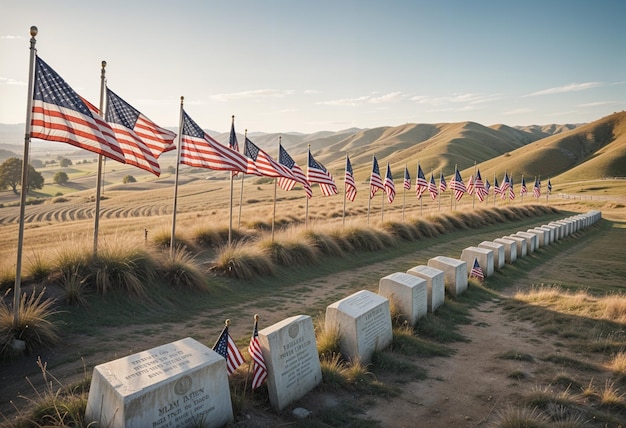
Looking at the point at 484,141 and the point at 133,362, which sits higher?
the point at 484,141

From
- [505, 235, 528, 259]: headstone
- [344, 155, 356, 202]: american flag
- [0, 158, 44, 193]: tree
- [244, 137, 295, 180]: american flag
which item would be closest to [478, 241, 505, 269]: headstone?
[505, 235, 528, 259]: headstone

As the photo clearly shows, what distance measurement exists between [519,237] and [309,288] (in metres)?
11.6

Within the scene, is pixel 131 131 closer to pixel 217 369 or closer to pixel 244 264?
pixel 244 264

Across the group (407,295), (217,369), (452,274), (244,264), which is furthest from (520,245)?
(217,369)

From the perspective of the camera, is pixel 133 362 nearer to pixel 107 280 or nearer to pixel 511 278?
pixel 107 280

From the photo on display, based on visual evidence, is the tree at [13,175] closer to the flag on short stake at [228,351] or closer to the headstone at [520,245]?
the headstone at [520,245]

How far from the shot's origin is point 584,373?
6.41 meters

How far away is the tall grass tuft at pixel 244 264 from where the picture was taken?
11802mm

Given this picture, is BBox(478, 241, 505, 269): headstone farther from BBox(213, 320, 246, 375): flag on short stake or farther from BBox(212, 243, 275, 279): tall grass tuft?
BBox(213, 320, 246, 375): flag on short stake

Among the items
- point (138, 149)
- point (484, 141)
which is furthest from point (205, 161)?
point (484, 141)

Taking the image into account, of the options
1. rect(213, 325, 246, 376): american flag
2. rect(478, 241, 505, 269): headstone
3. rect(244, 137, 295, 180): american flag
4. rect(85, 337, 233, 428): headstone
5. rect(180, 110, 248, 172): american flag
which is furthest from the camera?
rect(478, 241, 505, 269): headstone

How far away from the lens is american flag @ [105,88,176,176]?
9000mm

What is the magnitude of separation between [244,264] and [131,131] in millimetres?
4510

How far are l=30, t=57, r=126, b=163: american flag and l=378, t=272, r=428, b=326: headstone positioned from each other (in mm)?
5669
